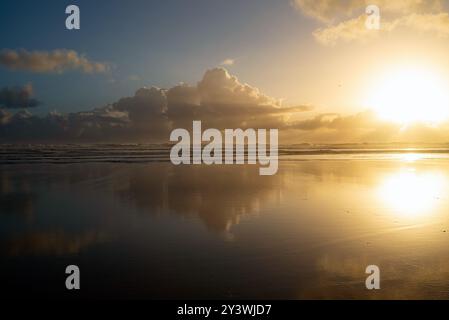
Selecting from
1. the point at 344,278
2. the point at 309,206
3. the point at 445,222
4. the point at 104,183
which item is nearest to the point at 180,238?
the point at 344,278

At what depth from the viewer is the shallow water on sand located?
698 cm

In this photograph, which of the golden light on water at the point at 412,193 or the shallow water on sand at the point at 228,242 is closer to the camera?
the shallow water on sand at the point at 228,242

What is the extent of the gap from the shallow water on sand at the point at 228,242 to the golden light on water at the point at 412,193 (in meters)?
0.08

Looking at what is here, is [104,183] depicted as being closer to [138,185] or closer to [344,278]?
[138,185]

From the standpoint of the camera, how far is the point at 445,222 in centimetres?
1144

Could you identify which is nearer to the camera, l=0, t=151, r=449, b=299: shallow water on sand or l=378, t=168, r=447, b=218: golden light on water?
l=0, t=151, r=449, b=299: shallow water on sand

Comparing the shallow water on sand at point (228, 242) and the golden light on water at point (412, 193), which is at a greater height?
the golden light on water at point (412, 193)

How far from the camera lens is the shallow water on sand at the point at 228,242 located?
6984 mm

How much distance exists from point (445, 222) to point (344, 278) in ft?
19.4

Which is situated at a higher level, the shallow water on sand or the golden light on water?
the golden light on water

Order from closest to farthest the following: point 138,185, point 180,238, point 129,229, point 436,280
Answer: point 436,280 → point 180,238 → point 129,229 → point 138,185

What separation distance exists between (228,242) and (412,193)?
1080 cm

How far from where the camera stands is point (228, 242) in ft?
31.6

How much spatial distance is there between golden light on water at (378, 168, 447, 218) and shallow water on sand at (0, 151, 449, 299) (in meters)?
0.08
